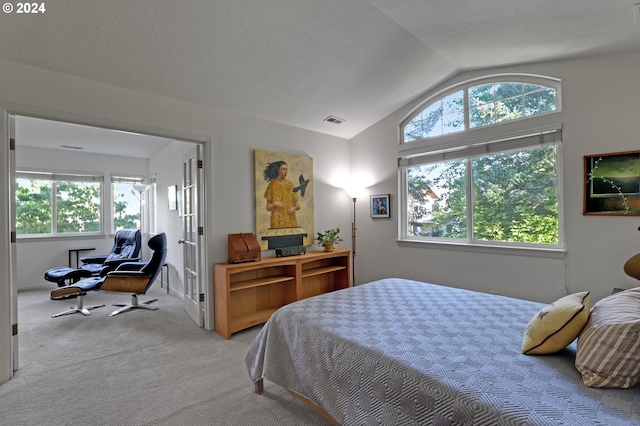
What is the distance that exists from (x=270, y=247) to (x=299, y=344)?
207cm

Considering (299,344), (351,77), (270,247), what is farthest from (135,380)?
(351,77)

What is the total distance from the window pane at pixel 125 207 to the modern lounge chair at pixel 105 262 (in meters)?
0.95

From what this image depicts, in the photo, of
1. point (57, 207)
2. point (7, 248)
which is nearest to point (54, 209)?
point (57, 207)

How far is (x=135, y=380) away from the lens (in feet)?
7.38

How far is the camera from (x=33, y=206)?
5.23 metres

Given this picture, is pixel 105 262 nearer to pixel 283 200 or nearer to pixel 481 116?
pixel 283 200

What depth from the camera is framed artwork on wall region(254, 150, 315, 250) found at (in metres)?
3.64

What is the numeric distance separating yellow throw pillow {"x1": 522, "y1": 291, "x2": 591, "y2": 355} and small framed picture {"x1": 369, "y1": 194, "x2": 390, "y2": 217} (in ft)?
9.51

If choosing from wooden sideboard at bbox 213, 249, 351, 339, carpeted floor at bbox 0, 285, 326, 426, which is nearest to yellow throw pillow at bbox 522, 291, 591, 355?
carpeted floor at bbox 0, 285, 326, 426

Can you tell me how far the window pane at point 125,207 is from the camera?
5.94 m

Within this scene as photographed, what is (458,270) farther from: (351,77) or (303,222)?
(351,77)

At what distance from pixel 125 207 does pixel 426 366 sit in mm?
6586

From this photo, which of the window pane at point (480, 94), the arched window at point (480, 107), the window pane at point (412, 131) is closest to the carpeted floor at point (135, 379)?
the window pane at point (412, 131)

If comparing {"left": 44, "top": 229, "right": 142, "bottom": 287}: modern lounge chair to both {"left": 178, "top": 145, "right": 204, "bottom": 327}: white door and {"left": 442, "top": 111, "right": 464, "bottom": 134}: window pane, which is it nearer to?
{"left": 178, "top": 145, "right": 204, "bottom": 327}: white door
